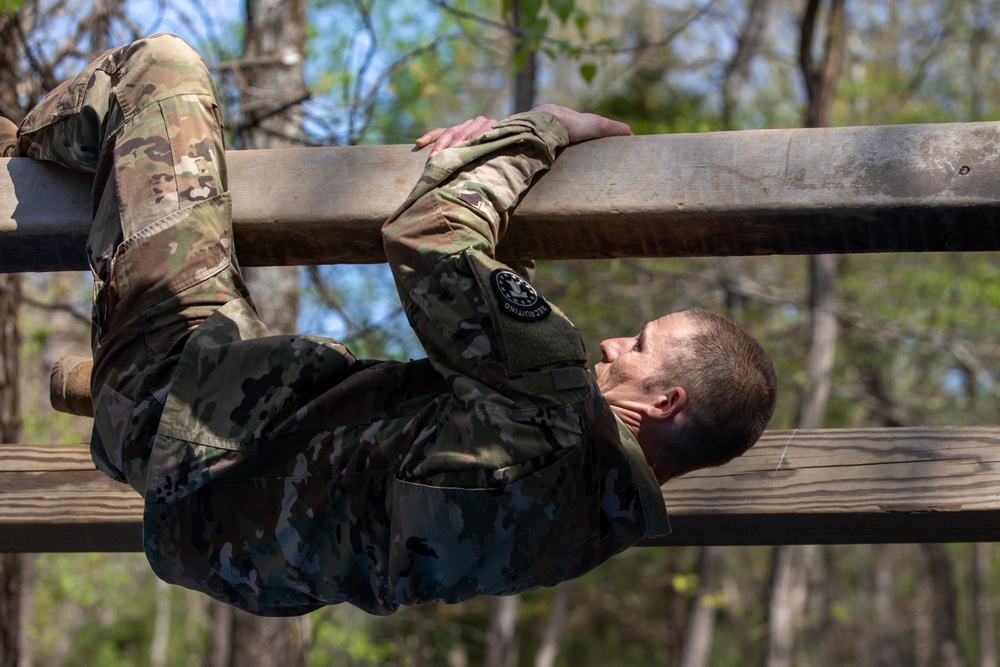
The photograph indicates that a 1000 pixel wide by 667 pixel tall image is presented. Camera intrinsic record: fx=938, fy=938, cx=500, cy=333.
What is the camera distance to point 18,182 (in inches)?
78.1

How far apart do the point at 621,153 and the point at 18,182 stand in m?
1.27

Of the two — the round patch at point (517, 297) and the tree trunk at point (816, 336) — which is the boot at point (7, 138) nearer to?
the round patch at point (517, 297)

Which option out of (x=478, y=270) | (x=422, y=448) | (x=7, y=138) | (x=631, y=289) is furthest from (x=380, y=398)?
(x=631, y=289)

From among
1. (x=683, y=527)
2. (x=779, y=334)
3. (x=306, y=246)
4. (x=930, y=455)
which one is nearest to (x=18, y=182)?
(x=306, y=246)

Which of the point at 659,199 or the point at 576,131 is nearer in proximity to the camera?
the point at 659,199

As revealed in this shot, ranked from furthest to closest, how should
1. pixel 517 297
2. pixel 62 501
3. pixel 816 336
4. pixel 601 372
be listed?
pixel 816 336, pixel 62 501, pixel 601 372, pixel 517 297

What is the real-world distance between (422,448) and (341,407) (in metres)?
0.25

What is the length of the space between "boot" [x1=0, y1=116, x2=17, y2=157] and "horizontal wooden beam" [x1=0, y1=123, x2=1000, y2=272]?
192mm

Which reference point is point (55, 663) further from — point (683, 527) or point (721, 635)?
point (683, 527)

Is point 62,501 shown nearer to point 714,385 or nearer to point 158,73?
point 158,73

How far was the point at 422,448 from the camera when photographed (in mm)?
1696

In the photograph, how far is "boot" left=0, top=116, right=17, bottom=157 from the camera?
217cm

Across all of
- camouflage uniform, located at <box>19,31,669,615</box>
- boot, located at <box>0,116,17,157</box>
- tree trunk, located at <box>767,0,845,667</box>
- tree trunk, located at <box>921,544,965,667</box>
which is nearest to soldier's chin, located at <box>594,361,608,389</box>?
camouflage uniform, located at <box>19,31,669,615</box>

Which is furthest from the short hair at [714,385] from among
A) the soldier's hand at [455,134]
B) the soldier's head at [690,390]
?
the soldier's hand at [455,134]
